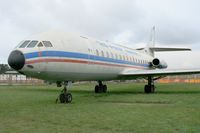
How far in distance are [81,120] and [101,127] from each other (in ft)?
4.32

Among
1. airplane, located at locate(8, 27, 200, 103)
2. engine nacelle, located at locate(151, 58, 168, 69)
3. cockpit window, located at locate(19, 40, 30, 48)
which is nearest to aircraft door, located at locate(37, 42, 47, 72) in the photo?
airplane, located at locate(8, 27, 200, 103)

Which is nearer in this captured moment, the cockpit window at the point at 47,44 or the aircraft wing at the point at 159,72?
the cockpit window at the point at 47,44

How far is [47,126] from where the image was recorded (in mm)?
7941

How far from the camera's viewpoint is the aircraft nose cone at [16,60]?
12891 mm

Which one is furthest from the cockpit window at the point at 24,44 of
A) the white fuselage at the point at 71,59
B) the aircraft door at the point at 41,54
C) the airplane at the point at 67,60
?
the aircraft door at the point at 41,54

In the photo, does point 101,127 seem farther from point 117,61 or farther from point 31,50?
point 117,61

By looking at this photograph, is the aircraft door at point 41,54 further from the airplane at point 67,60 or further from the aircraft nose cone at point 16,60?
the aircraft nose cone at point 16,60

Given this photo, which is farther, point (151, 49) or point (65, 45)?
point (151, 49)

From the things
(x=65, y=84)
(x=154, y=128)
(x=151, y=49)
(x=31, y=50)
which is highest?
(x=151, y=49)

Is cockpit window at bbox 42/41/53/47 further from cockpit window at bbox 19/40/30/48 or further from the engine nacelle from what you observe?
the engine nacelle

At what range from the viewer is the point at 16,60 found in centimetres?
1289

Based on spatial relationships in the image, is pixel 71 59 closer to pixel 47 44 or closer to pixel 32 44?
pixel 47 44

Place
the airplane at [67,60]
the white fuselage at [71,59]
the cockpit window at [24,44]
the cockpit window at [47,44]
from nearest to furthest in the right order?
the airplane at [67,60], the white fuselage at [71,59], the cockpit window at [24,44], the cockpit window at [47,44]

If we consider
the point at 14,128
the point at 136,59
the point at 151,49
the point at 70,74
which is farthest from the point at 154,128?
the point at 151,49
